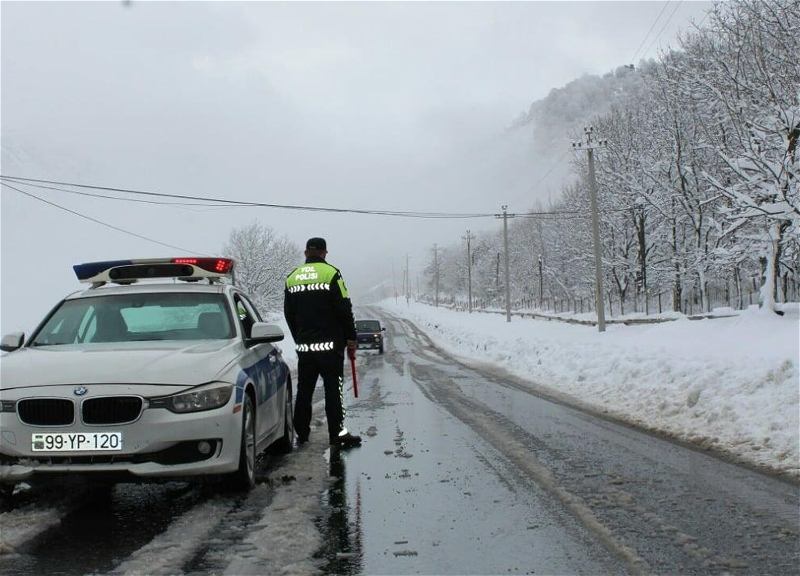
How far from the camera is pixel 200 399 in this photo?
4.50m

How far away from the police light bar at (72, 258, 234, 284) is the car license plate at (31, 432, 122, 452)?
2.25 meters

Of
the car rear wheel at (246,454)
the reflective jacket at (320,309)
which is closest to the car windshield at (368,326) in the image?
the reflective jacket at (320,309)

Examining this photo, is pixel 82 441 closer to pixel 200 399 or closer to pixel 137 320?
pixel 200 399

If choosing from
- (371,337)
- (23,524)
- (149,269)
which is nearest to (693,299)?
(371,337)

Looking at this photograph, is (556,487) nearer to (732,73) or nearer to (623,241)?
(732,73)

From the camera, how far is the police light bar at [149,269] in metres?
6.20

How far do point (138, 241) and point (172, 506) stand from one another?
172m

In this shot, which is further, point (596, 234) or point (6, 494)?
point (596, 234)

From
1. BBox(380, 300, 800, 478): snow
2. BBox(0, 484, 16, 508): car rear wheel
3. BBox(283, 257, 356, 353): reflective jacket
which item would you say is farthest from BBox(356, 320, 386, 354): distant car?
BBox(0, 484, 16, 508): car rear wheel

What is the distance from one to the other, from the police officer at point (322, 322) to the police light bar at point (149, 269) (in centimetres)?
78

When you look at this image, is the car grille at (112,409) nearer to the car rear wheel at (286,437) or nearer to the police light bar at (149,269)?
the police light bar at (149,269)

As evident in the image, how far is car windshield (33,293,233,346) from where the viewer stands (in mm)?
5586

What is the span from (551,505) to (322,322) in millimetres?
2738

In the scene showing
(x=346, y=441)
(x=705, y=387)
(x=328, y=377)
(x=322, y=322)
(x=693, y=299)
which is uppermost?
(x=693, y=299)
